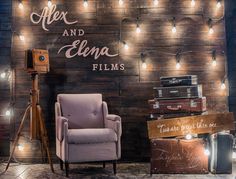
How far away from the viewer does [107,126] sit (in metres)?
4.62

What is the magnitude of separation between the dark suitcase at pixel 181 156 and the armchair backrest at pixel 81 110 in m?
1.04

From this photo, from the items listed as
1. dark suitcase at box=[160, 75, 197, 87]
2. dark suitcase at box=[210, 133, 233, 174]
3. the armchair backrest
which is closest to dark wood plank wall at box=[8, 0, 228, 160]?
the armchair backrest

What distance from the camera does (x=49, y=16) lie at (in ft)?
17.1

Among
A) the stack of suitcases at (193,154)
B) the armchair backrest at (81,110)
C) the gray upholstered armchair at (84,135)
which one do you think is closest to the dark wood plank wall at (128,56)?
the armchair backrest at (81,110)

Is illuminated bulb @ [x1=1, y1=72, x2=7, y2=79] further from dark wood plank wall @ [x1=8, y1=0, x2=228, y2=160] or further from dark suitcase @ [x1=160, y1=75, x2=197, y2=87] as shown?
dark suitcase @ [x1=160, y1=75, x2=197, y2=87]

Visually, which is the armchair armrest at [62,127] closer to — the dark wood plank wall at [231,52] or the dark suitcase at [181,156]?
the dark suitcase at [181,156]

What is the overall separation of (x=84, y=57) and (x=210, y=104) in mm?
2179

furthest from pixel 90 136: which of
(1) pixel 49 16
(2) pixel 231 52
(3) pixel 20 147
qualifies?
(2) pixel 231 52

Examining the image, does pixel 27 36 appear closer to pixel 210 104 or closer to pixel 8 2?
pixel 8 2

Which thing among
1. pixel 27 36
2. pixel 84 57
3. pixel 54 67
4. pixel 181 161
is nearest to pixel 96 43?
pixel 84 57

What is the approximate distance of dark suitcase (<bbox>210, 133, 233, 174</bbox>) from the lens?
4090 mm

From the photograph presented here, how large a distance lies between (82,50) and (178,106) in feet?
6.02

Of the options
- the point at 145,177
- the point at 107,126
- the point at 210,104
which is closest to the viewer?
the point at 145,177

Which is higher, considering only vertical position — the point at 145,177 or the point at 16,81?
the point at 16,81
